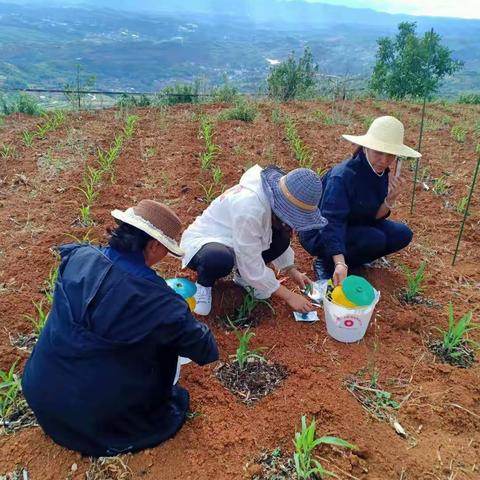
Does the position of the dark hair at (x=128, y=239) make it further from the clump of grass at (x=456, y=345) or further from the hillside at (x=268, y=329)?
the clump of grass at (x=456, y=345)

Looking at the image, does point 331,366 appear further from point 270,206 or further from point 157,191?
point 157,191

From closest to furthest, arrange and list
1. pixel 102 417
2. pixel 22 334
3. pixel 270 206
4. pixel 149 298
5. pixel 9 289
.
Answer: pixel 149 298 → pixel 102 417 → pixel 270 206 → pixel 22 334 → pixel 9 289

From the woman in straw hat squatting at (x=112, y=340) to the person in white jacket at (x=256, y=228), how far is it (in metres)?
0.72

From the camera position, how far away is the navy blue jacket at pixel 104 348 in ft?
5.10

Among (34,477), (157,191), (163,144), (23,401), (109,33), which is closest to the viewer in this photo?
(34,477)

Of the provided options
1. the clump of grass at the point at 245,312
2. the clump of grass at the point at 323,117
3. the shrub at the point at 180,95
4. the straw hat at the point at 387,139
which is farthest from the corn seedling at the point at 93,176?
the shrub at the point at 180,95

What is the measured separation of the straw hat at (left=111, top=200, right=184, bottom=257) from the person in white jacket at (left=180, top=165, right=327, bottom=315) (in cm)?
71

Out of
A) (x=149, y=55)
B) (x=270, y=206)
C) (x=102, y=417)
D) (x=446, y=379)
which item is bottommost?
(x=149, y=55)

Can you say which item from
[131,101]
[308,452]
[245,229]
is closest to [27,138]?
[131,101]

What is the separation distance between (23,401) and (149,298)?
3.53 feet

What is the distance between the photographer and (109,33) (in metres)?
111

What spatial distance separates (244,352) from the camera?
2387 millimetres

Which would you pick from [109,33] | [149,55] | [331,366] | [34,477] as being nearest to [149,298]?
[34,477]

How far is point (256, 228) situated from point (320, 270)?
→ 1009 mm
